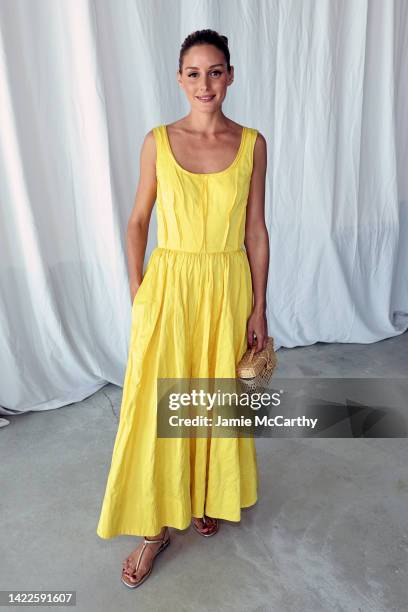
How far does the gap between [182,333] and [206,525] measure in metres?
0.71

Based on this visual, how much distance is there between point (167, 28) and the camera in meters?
2.34

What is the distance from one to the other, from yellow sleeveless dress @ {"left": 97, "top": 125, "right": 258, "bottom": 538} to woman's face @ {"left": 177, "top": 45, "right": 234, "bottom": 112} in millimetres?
126

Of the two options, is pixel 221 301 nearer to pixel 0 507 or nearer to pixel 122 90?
pixel 0 507

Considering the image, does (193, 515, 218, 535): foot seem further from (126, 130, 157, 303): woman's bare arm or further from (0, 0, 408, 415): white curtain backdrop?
(0, 0, 408, 415): white curtain backdrop

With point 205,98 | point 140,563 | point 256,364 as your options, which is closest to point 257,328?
point 256,364

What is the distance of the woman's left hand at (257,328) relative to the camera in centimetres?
164

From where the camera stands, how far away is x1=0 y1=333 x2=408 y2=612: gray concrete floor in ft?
5.32

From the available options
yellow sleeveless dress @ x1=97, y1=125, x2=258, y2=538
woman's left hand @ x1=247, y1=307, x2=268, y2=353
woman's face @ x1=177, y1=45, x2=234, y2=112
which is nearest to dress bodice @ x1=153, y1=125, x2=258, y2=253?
yellow sleeveless dress @ x1=97, y1=125, x2=258, y2=538

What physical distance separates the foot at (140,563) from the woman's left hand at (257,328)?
650 mm

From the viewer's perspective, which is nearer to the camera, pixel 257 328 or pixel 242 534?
pixel 257 328

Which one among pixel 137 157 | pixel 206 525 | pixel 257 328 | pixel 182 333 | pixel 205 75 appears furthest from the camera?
pixel 137 157

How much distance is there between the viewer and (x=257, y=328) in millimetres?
1647

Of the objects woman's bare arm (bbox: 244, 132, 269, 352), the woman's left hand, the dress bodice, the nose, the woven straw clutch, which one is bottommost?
the woven straw clutch

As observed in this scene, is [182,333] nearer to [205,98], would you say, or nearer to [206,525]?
[205,98]
